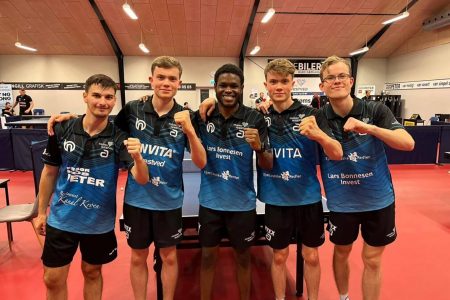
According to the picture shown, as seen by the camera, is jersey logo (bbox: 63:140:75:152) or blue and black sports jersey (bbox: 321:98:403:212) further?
blue and black sports jersey (bbox: 321:98:403:212)

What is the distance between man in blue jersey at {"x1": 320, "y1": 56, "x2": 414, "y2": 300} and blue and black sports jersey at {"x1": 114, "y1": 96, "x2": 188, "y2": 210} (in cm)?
110

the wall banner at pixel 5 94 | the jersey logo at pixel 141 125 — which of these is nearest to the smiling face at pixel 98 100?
the jersey logo at pixel 141 125

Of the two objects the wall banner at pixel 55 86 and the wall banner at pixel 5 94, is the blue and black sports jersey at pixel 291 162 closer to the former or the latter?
the wall banner at pixel 55 86

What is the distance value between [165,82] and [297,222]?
1.42 meters

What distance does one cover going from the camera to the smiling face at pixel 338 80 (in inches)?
84.7

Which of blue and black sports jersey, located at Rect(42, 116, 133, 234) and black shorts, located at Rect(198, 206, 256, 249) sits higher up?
blue and black sports jersey, located at Rect(42, 116, 133, 234)

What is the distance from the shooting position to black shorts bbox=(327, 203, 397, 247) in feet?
7.32

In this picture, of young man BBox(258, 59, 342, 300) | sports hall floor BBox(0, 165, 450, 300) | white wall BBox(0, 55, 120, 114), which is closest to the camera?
young man BBox(258, 59, 342, 300)

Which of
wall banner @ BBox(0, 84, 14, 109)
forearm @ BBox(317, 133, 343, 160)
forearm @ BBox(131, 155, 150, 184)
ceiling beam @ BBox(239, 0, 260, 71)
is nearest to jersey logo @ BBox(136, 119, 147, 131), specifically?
forearm @ BBox(131, 155, 150, 184)

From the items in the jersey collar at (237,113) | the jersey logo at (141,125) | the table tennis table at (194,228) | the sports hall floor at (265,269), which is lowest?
the sports hall floor at (265,269)

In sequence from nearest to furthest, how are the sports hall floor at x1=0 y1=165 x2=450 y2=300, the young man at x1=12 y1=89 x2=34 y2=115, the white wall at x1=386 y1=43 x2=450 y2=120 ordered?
1. the sports hall floor at x1=0 y1=165 x2=450 y2=300
2. the young man at x1=12 y1=89 x2=34 y2=115
3. the white wall at x1=386 y1=43 x2=450 y2=120

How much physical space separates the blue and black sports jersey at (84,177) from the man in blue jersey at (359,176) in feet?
4.81

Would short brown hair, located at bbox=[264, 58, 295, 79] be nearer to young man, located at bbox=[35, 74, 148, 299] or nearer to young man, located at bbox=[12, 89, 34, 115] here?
young man, located at bbox=[35, 74, 148, 299]

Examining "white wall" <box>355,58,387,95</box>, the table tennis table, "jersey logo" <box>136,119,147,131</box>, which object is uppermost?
"white wall" <box>355,58,387,95</box>
